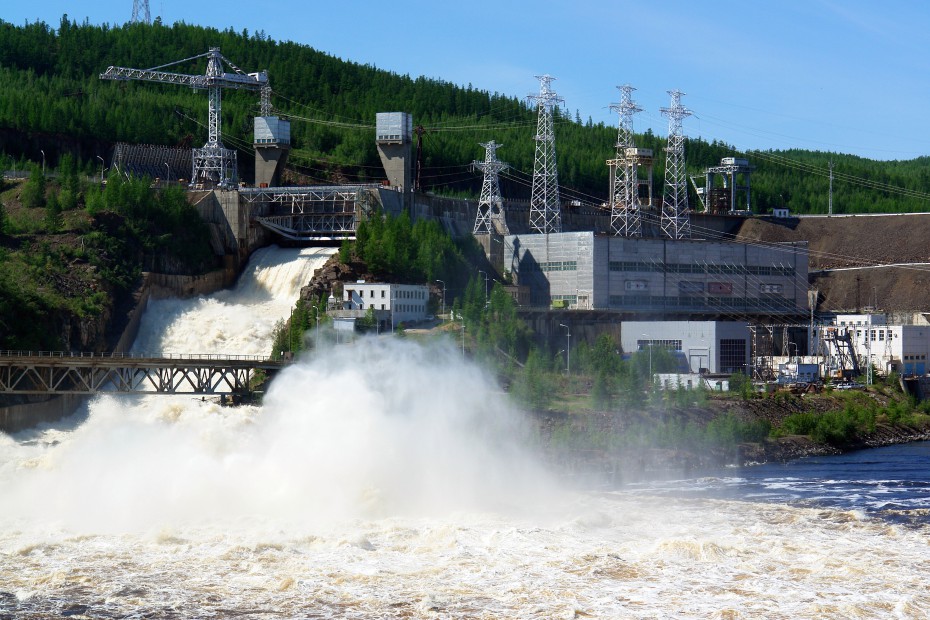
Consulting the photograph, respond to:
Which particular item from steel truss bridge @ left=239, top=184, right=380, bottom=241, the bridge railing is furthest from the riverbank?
steel truss bridge @ left=239, top=184, right=380, bottom=241

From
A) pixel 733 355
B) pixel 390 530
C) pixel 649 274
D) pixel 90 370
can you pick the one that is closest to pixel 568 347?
pixel 733 355

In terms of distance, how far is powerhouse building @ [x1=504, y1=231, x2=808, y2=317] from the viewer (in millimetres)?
126062

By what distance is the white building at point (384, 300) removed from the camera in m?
106

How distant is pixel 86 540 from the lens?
5291 centimetres

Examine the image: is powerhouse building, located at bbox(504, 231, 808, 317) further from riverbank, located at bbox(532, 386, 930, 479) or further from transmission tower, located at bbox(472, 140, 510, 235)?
riverbank, located at bbox(532, 386, 930, 479)

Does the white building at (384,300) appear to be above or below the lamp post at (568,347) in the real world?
above

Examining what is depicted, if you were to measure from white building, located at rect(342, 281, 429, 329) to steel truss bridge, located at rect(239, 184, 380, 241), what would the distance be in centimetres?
1941

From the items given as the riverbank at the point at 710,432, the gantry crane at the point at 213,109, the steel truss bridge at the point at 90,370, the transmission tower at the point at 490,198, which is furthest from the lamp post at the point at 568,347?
the gantry crane at the point at 213,109

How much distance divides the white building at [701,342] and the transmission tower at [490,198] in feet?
83.9

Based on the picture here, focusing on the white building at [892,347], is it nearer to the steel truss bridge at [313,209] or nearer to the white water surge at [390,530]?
the steel truss bridge at [313,209]

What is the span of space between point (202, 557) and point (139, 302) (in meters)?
64.8

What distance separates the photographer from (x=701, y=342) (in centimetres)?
11431

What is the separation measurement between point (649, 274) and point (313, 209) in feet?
119

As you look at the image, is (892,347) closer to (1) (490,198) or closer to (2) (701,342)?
(2) (701,342)
